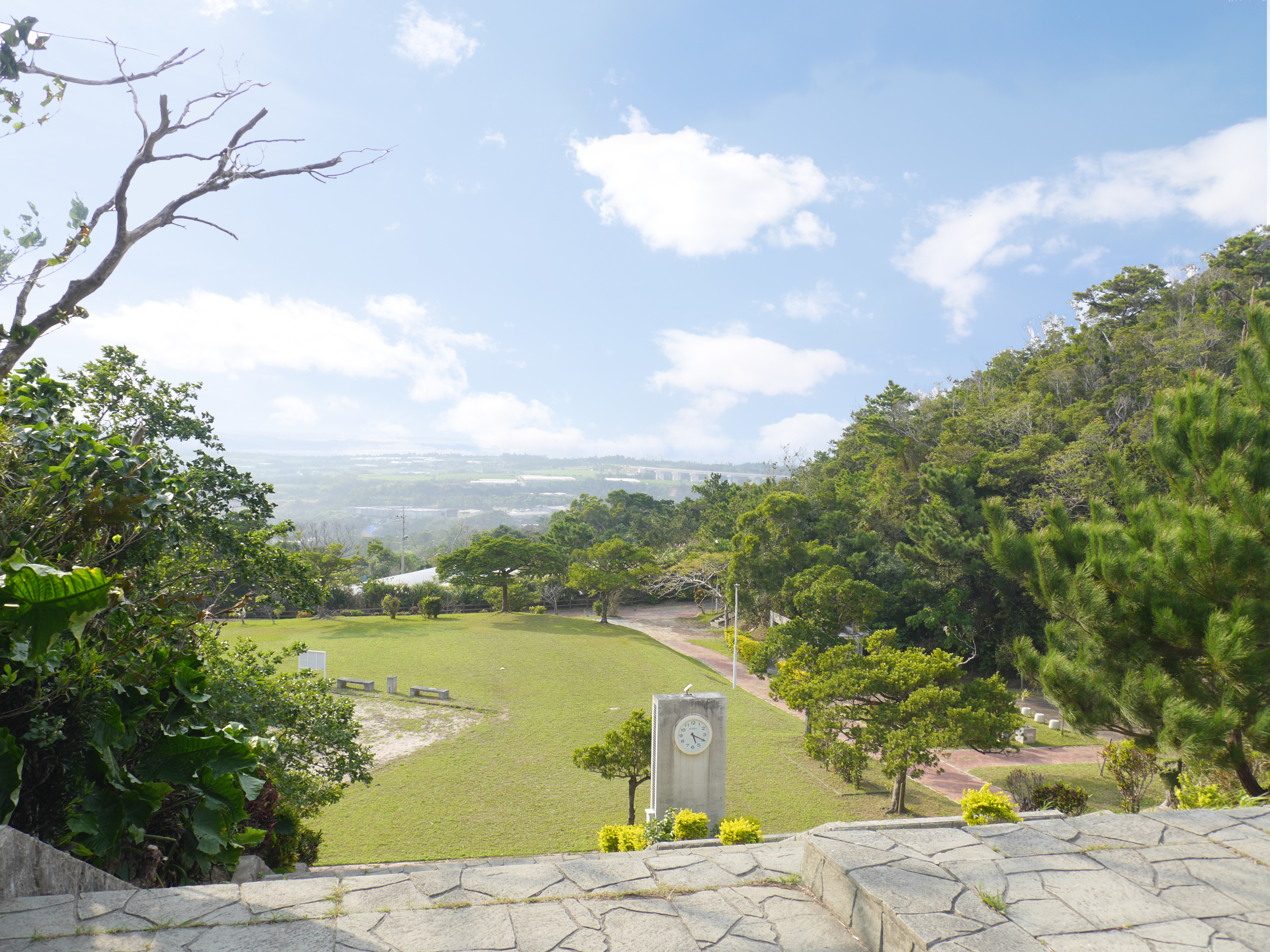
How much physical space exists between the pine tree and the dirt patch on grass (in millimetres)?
8096

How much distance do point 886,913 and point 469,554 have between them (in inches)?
812

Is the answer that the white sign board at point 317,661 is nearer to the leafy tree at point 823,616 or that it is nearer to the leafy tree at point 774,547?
the leafy tree at point 823,616

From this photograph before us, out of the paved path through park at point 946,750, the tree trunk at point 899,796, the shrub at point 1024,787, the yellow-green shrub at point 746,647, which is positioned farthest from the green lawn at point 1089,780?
the yellow-green shrub at point 746,647

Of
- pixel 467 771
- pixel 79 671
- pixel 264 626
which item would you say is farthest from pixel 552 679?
pixel 79 671

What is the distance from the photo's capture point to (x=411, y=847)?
6621 millimetres

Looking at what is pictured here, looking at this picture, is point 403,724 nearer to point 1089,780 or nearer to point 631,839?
point 631,839

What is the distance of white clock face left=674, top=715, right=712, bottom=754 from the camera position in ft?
23.6

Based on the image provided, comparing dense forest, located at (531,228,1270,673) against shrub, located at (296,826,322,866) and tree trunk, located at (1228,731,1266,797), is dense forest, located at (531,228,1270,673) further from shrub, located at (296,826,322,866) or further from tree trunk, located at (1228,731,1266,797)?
shrub, located at (296,826,322,866)

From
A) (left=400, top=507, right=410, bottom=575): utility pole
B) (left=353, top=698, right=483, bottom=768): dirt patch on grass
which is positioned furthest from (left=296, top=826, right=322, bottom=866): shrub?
(left=400, top=507, right=410, bottom=575): utility pole

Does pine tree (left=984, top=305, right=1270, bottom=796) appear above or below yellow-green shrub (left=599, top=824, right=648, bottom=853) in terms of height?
above

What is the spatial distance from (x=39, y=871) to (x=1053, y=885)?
355cm

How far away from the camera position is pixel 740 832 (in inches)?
195

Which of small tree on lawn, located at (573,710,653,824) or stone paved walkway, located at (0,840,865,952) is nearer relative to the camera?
stone paved walkway, located at (0,840,865,952)

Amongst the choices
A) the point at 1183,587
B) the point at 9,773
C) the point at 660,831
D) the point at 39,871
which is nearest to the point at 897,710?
the point at 660,831
